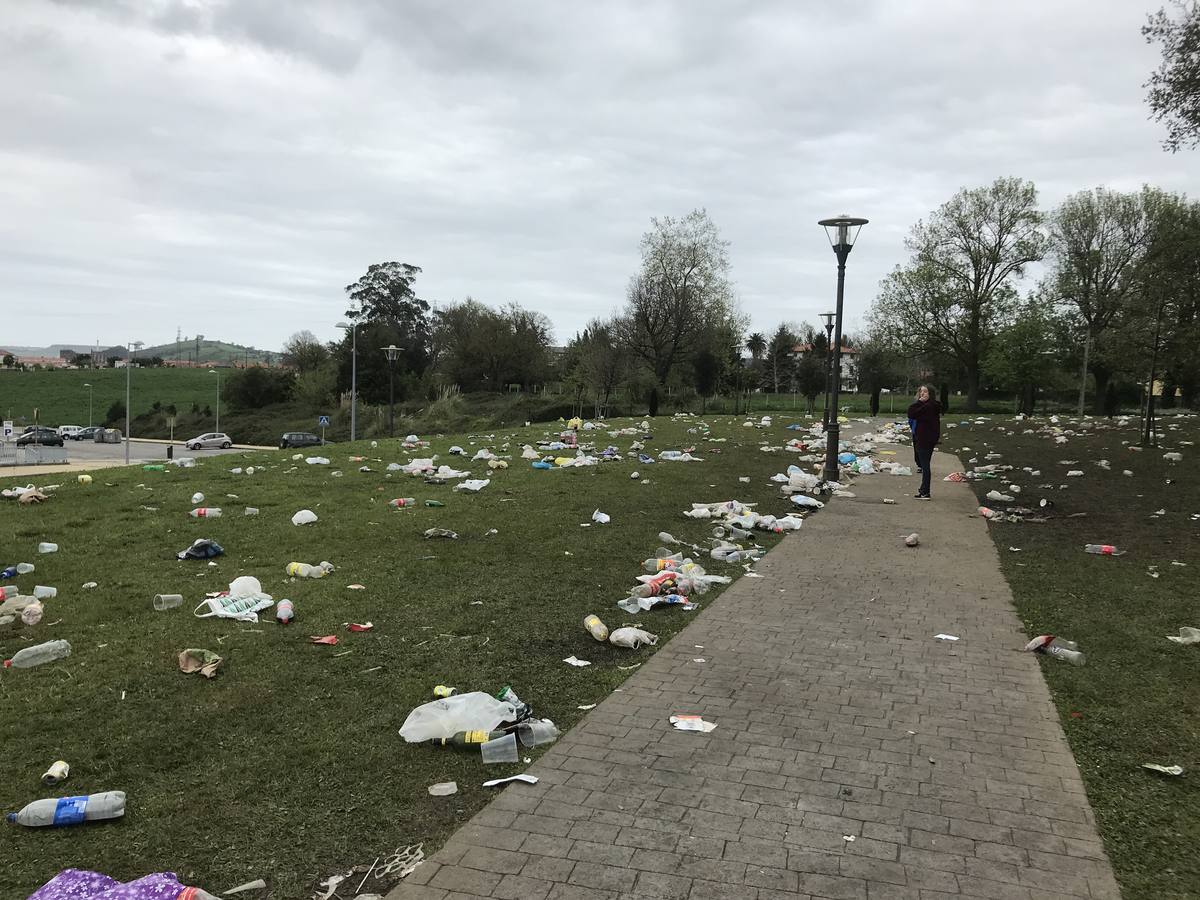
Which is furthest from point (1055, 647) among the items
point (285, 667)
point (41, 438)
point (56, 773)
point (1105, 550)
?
point (41, 438)

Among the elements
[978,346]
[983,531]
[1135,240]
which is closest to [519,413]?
[978,346]

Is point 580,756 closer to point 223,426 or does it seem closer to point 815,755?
point 815,755

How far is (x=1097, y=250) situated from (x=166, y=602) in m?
51.1

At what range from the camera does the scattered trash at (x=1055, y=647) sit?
5234mm

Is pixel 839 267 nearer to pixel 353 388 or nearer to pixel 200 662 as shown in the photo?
pixel 200 662

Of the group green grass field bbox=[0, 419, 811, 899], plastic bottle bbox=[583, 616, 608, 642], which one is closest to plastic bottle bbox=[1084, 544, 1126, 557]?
green grass field bbox=[0, 419, 811, 899]

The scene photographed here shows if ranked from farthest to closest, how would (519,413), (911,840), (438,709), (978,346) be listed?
(519,413) < (978,346) < (438,709) < (911,840)

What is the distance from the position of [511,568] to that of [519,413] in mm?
41549

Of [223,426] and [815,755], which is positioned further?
[223,426]

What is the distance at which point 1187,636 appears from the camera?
5523mm

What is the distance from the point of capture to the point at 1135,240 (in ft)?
141

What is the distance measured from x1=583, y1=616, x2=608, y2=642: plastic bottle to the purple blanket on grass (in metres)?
3.21

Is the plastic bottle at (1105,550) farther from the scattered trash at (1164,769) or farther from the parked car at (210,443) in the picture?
the parked car at (210,443)

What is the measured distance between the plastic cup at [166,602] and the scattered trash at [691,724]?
3.89 metres
